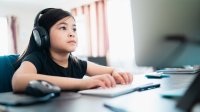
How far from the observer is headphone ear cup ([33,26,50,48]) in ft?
3.47

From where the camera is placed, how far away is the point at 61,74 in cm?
114

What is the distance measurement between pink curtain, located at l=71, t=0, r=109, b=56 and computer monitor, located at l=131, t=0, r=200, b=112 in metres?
3.50

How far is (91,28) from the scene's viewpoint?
439cm

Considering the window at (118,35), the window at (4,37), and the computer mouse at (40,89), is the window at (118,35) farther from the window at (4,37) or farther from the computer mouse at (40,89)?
the computer mouse at (40,89)

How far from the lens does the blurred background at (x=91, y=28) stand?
3.78 meters

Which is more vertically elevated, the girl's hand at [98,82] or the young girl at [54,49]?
the young girl at [54,49]

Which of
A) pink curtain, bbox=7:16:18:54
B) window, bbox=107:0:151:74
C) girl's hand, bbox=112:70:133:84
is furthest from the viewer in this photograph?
pink curtain, bbox=7:16:18:54

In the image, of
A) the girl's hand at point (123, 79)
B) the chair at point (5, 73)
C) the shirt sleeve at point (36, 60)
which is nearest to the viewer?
the girl's hand at point (123, 79)

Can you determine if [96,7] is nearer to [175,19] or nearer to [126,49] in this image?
[126,49]

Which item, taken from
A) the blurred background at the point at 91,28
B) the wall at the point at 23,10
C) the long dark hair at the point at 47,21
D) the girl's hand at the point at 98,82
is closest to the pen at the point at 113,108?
the girl's hand at the point at 98,82

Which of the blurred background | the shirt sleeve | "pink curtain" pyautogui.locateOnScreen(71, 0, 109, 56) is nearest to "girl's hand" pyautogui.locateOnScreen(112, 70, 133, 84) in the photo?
the shirt sleeve

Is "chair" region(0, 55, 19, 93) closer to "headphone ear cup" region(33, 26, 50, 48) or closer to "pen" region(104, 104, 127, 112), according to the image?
"headphone ear cup" region(33, 26, 50, 48)

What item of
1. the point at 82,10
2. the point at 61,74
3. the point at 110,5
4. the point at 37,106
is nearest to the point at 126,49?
the point at 110,5

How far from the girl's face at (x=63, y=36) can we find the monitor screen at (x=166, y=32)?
496 millimetres
